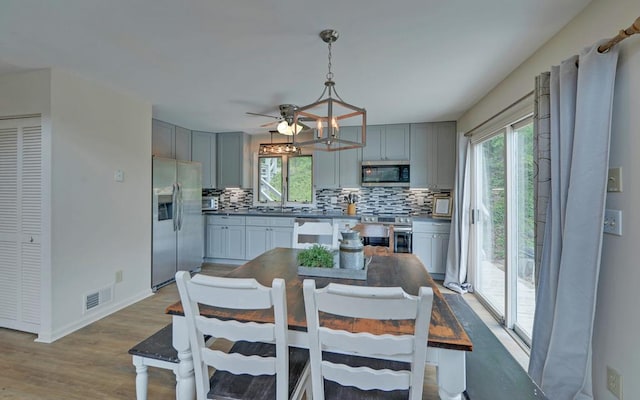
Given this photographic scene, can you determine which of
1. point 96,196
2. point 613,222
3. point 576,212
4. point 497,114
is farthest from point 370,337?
point 96,196

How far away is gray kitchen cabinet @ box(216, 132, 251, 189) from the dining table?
3.53 meters

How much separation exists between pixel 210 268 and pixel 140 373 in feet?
11.0

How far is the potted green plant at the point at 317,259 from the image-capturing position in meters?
1.81

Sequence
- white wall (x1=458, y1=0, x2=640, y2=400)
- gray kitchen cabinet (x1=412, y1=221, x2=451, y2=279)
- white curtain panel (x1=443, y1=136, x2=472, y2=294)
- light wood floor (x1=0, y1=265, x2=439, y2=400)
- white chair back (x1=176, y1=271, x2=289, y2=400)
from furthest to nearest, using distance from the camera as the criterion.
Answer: gray kitchen cabinet (x1=412, y1=221, x2=451, y2=279)
white curtain panel (x1=443, y1=136, x2=472, y2=294)
light wood floor (x1=0, y1=265, x2=439, y2=400)
white wall (x1=458, y1=0, x2=640, y2=400)
white chair back (x1=176, y1=271, x2=289, y2=400)

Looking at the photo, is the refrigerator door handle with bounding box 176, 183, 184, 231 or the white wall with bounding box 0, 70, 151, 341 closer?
the white wall with bounding box 0, 70, 151, 341

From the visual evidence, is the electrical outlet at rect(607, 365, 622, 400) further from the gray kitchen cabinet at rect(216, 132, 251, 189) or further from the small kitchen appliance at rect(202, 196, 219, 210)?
the small kitchen appliance at rect(202, 196, 219, 210)

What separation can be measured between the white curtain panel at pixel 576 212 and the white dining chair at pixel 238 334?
56.0 inches

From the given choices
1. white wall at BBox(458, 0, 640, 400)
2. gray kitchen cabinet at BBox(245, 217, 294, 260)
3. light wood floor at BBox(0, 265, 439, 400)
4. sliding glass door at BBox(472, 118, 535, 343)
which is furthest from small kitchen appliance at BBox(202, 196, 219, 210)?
white wall at BBox(458, 0, 640, 400)

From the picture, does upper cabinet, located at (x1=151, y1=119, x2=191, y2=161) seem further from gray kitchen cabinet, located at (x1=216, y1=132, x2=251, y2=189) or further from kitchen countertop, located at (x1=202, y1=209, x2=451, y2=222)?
kitchen countertop, located at (x1=202, y1=209, x2=451, y2=222)

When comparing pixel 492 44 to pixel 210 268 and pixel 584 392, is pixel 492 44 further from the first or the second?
pixel 210 268

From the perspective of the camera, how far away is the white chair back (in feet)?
3.45

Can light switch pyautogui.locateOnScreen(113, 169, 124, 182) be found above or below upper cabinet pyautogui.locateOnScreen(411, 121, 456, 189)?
below

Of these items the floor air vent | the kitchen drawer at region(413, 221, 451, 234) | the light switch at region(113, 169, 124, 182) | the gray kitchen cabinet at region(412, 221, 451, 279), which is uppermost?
the light switch at region(113, 169, 124, 182)

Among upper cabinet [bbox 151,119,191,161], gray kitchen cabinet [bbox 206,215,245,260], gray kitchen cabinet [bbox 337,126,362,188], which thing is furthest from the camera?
gray kitchen cabinet [bbox 206,215,245,260]
